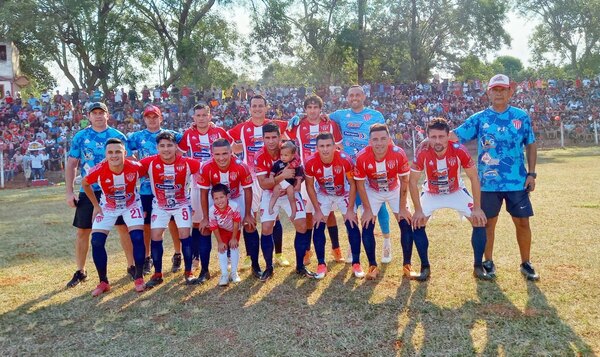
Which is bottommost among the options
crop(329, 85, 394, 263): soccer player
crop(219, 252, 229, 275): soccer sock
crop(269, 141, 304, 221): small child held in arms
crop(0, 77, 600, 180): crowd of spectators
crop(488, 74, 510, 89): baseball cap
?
crop(219, 252, 229, 275): soccer sock

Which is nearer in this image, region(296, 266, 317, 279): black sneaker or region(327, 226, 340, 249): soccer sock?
region(296, 266, 317, 279): black sneaker

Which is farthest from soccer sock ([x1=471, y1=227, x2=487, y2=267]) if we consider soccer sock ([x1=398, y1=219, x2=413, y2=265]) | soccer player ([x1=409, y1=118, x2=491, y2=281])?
soccer sock ([x1=398, y1=219, x2=413, y2=265])

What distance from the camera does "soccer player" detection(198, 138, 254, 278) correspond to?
571cm

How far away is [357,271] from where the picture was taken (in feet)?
18.4

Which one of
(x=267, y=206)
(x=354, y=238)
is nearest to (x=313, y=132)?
(x=267, y=206)

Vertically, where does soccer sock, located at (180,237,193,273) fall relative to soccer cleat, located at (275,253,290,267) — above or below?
above

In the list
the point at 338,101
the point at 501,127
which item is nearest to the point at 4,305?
the point at 501,127

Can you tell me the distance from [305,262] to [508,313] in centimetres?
262

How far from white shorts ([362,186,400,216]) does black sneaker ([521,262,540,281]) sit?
1.49 meters

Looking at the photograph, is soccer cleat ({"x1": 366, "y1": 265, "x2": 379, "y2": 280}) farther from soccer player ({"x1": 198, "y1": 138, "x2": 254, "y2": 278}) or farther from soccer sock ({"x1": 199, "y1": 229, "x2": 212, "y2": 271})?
soccer sock ({"x1": 199, "y1": 229, "x2": 212, "y2": 271})

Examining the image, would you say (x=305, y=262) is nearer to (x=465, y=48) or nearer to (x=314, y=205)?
(x=314, y=205)

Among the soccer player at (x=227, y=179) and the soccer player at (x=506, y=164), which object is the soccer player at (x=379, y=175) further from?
the soccer player at (x=227, y=179)

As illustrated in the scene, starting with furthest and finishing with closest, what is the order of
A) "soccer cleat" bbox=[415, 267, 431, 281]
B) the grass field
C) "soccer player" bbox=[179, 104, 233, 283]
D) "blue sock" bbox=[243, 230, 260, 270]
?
"soccer player" bbox=[179, 104, 233, 283] < "blue sock" bbox=[243, 230, 260, 270] < "soccer cleat" bbox=[415, 267, 431, 281] < the grass field

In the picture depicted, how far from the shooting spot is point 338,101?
29750 millimetres
